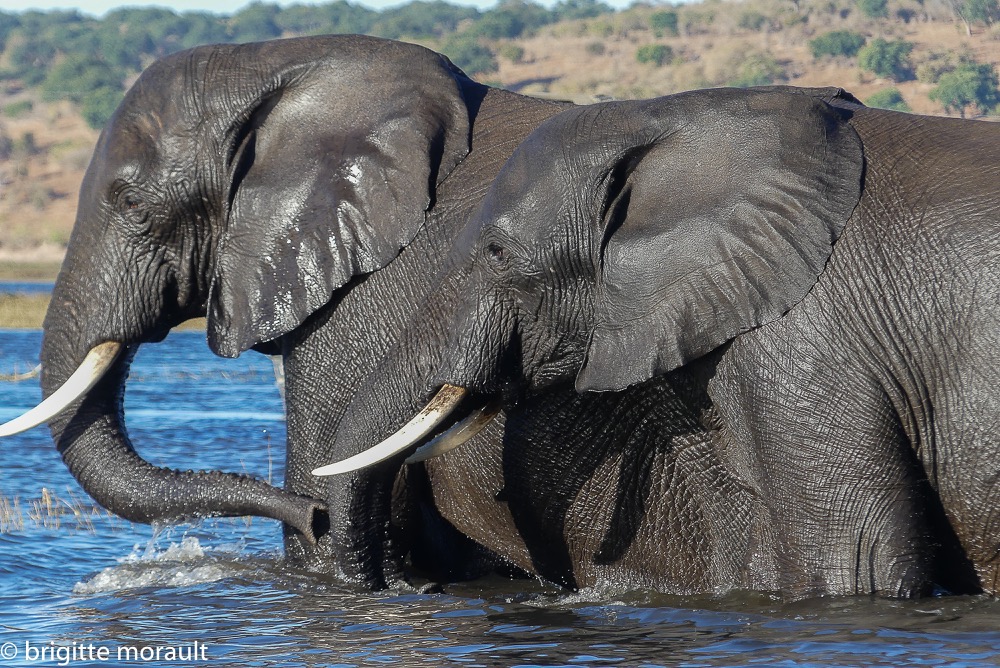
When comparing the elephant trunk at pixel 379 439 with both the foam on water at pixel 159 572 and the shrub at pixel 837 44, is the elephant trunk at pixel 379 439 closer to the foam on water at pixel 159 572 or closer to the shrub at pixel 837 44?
the foam on water at pixel 159 572

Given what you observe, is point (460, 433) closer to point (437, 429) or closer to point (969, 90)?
point (437, 429)

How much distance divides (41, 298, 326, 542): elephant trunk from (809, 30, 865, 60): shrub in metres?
49.3

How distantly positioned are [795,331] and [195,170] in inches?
118

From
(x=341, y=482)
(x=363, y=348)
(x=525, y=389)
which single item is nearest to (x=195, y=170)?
(x=363, y=348)

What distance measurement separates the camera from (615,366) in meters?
5.74

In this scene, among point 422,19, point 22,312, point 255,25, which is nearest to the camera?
point 22,312

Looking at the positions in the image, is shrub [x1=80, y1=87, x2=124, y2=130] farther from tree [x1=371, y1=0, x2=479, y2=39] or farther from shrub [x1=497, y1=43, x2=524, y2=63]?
tree [x1=371, y1=0, x2=479, y2=39]

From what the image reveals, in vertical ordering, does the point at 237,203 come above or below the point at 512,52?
below

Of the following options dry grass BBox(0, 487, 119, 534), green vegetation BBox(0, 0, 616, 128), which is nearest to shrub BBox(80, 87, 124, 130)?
green vegetation BBox(0, 0, 616, 128)

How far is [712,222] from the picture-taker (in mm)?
5613

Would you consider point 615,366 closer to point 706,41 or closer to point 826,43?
point 826,43

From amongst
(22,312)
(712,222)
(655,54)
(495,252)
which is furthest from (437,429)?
(655,54)

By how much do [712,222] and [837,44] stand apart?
5089cm

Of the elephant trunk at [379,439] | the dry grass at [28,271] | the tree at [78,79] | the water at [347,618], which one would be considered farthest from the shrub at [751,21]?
the elephant trunk at [379,439]
